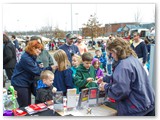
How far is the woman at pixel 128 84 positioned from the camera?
5.24 feet

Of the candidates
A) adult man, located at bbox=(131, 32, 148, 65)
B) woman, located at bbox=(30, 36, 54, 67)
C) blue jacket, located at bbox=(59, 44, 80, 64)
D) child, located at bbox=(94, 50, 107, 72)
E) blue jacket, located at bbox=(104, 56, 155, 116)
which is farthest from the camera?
blue jacket, located at bbox=(59, 44, 80, 64)

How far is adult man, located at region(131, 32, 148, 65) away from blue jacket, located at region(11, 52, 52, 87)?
39.5 inches

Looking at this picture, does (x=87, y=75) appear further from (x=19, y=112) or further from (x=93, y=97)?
(x=19, y=112)

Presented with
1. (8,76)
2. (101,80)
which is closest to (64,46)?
(8,76)

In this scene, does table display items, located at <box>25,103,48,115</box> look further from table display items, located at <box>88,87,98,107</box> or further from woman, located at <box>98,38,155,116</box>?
woman, located at <box>98,38,155,116</box>

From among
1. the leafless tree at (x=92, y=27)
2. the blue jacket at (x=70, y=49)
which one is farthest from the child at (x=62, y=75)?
the blue jacket at (x=70, y=49)

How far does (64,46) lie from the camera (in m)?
2.96

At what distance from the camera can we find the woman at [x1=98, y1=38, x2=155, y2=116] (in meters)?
1.60

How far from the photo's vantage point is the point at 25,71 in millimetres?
2100

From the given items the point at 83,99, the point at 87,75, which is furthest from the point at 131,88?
the point at 87,75

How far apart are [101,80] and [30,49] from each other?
714mm

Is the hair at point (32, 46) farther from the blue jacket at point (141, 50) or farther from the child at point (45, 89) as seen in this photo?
the blue jacket at point (141, 50)

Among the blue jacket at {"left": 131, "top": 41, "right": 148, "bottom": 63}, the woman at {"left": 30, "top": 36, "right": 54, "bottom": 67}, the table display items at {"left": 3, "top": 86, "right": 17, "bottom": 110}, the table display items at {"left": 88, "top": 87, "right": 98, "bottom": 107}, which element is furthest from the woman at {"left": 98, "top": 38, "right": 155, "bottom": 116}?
the woman at {"left": 30, "top": 36, "right": 54, "bottom": 67}

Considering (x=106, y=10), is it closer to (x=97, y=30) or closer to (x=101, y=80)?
(x=97, y=30)
